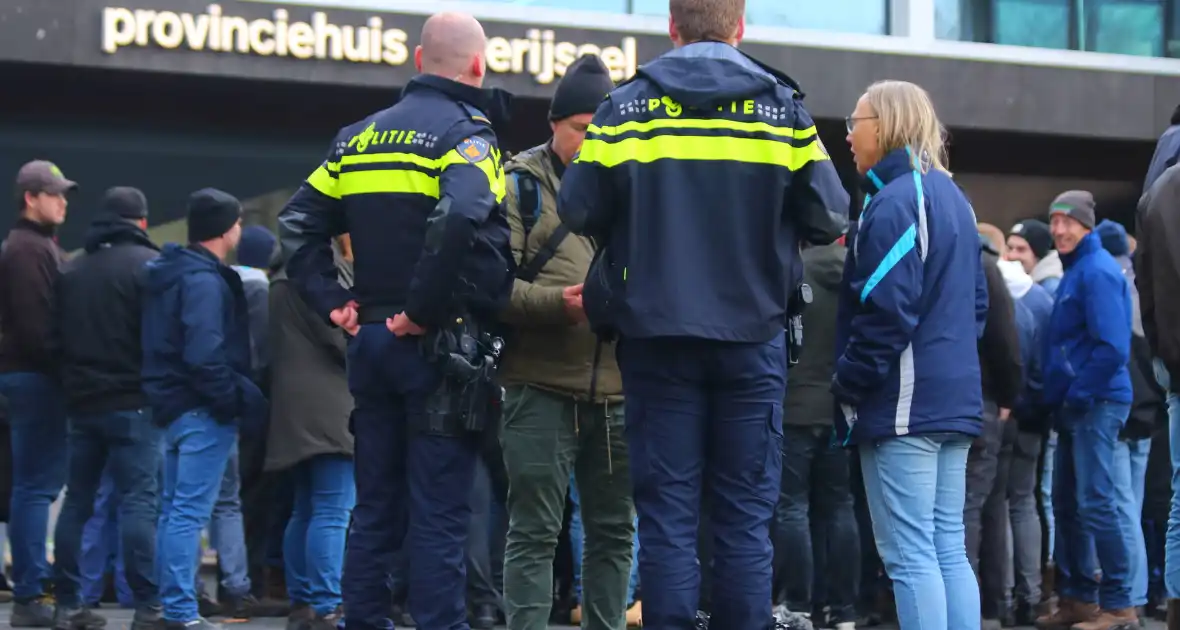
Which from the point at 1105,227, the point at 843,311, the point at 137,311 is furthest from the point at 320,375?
the point at 1105,227

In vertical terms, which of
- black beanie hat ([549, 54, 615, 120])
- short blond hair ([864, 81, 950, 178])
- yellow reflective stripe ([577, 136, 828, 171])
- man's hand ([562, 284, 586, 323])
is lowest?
man's hand ([562, 284, 586, 323])

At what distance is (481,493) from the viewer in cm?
916

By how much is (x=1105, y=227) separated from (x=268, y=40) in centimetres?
762

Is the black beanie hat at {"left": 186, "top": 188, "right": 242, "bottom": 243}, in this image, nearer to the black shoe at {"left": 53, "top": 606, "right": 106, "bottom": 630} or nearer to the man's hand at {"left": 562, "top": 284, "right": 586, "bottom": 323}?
the black shoe at {"left": 53, "top": 606, "right": 106, "bottom": 630}

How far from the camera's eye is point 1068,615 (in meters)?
9.66

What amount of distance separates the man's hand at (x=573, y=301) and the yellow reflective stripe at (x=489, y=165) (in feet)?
1.38

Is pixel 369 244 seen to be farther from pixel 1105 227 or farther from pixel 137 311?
pixel 1105 227

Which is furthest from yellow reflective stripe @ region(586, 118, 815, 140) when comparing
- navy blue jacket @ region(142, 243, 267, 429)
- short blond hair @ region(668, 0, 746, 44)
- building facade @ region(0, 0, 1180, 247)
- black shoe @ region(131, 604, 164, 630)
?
building facade @ region(0, 0, 1180, 247)

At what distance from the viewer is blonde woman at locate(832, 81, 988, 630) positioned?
589 cm

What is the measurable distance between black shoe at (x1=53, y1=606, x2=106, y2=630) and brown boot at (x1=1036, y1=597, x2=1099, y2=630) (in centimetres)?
514

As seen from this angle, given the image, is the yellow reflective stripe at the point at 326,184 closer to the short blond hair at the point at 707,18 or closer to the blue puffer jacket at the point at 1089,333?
the short blond hair at the point at 707,18

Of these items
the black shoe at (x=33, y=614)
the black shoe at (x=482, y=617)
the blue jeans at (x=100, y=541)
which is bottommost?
the black shoe at (x=482, y=617)

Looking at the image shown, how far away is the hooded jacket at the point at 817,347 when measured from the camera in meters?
8.75

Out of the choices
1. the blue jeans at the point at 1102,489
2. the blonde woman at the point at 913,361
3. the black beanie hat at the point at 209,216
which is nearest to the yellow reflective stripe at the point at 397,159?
the blonde woman at the point at 913,361
